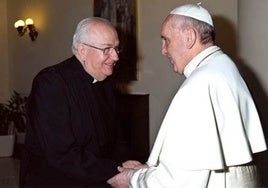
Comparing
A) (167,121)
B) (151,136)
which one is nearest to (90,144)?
(167,121)

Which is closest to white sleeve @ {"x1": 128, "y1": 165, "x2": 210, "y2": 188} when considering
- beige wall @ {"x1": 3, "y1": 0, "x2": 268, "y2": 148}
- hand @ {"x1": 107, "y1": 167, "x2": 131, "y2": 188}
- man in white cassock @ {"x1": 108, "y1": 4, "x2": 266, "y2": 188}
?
man in white cassock @ {"x1": 108, "y1": 4, "x2": 266, "y2": 188}

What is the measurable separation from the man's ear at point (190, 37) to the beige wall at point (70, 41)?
51.5 inches

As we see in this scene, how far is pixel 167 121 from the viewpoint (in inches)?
80.6

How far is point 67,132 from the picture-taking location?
252 centimetres

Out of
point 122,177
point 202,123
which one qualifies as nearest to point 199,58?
point 202,123

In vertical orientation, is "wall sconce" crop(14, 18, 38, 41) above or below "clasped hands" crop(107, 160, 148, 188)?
above

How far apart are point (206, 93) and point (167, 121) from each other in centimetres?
21

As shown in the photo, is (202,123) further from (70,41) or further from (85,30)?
(70,41)

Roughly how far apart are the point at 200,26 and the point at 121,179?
923mm

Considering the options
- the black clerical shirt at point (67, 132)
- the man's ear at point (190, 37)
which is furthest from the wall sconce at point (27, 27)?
the man's ear at point (190, 37)

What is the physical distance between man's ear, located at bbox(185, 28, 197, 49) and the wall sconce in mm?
6713

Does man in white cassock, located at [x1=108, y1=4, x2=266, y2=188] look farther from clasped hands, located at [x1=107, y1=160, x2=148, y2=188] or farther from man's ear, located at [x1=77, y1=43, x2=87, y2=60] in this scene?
man's ear, located at [x1=77, y1=43, x2=87, y2=60]

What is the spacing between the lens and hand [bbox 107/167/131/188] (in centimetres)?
249

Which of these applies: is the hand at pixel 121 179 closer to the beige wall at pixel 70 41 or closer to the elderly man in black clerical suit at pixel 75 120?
the elderly man in black clerical suit at pixel 75 120
